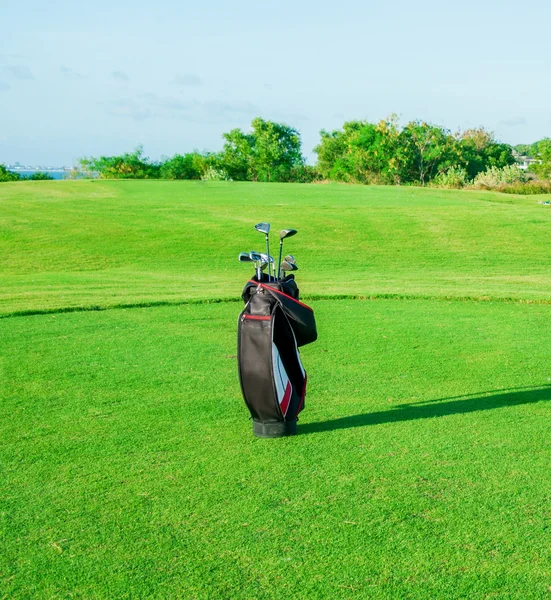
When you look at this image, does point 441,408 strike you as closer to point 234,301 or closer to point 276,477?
point 276,477

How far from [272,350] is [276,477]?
3.03ft

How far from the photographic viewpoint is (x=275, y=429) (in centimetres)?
538

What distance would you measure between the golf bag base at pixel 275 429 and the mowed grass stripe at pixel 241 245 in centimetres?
687

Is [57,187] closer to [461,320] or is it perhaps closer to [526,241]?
[526,241]

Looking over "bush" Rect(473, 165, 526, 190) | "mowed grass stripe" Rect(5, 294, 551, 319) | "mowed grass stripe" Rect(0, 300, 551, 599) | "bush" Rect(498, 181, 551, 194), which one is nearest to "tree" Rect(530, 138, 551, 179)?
"bush" Rect(473, 165, 526, 190)

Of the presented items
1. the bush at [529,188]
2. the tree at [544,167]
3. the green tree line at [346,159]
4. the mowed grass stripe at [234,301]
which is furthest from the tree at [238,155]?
the mowed grass stripe at [234,301]

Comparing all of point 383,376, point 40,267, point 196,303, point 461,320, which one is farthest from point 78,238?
point 383,376

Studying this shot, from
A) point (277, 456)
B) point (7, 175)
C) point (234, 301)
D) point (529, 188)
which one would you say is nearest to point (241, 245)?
point (234, 301)

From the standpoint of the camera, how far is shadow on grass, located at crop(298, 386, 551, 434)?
5703 mm

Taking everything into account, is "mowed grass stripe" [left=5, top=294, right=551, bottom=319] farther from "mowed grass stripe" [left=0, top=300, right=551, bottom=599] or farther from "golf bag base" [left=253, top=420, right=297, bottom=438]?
"golf bag base" [left=253, top=420, right=297, bottom=438]

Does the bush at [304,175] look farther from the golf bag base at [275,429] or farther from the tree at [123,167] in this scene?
the golf bag base at [275,429]

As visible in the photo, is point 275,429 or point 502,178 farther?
point 502,178

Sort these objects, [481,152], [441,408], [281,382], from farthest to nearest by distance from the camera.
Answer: [481,152], [441,408], [281,382]

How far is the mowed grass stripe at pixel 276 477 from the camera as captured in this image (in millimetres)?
3518
